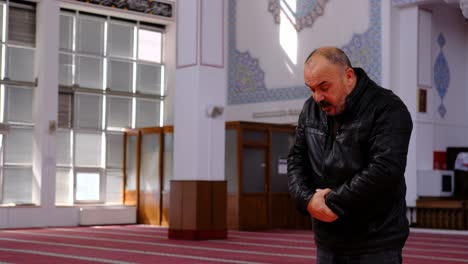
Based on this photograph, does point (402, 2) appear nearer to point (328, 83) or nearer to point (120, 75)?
point (120, 75)

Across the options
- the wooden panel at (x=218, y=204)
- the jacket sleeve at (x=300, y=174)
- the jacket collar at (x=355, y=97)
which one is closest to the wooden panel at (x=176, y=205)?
the wooden panel at (x=218, y=204)

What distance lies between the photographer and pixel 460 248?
9320 mm

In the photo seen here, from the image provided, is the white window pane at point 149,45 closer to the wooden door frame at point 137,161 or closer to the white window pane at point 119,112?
the white window pane at point 119,112

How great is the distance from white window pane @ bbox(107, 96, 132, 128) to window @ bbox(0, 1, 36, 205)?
1.80 metres

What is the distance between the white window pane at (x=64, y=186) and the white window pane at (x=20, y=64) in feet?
6.24

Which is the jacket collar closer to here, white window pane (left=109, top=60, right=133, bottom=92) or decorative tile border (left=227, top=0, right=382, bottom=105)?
decorative tile border (left=227, top=0, right=382, bottom=105)

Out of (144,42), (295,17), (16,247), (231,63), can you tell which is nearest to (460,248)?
(16,247)

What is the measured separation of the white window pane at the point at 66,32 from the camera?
48.6 ft

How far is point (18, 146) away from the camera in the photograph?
46.1 feet

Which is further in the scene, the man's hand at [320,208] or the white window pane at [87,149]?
the white window pane at [87,149]

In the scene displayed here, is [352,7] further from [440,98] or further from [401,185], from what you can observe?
[401,185]

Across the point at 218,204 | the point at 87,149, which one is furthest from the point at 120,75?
the point at 218,204

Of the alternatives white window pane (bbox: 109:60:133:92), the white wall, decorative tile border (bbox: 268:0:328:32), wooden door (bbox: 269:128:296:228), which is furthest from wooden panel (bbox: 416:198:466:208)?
white window pane (bbox: 109:60:133:92)

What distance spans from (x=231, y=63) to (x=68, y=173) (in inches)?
162
